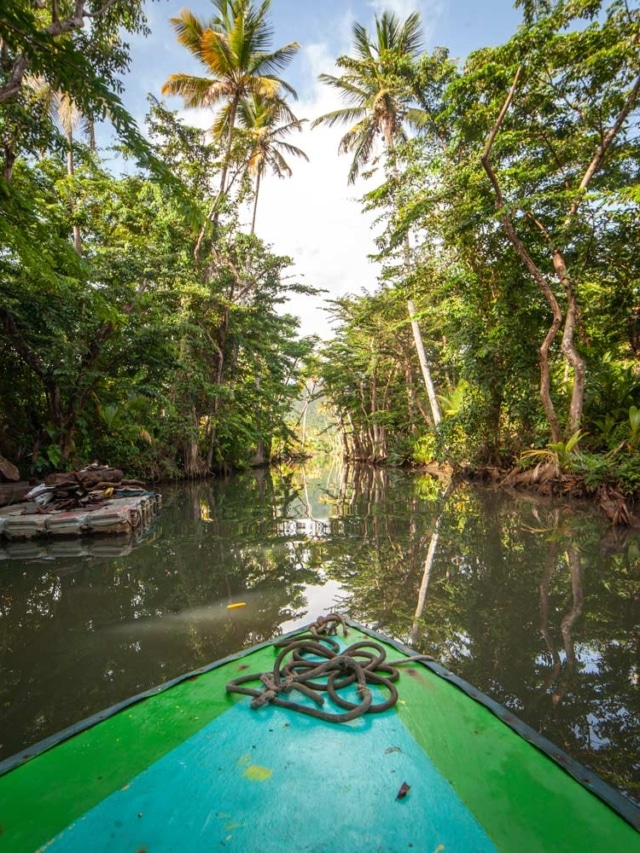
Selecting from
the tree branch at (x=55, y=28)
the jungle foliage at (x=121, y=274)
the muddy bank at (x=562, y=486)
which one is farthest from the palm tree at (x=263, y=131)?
the muddy bank at (x=562, y=486)

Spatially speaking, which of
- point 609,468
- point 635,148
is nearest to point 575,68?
point 635,148

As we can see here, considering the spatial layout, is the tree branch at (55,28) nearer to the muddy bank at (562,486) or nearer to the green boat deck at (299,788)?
the green boat deck at (299,788)

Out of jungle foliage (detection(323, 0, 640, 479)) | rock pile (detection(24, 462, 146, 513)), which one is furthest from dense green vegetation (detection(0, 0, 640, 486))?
rock pile (detection(24, 462, 146, 513))

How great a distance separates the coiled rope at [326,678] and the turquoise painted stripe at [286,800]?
0.10m

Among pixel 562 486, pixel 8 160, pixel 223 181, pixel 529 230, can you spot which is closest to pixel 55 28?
pixel 8 160

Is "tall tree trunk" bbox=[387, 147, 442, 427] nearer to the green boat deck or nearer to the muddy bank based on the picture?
the muddy bank

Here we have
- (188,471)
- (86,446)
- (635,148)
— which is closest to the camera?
(635,148)

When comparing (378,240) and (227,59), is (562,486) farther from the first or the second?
(227,59)

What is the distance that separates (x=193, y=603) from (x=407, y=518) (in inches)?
183

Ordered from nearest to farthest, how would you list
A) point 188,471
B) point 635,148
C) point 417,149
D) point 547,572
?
point 547,572, point 635,148, point 417,149, point 188,471

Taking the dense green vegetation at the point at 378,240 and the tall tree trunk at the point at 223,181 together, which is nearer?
the dense green vegetation at the point at 378,240

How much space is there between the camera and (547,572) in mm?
4309

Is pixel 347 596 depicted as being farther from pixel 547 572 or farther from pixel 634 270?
pixel 634 270

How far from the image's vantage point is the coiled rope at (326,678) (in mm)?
1629
